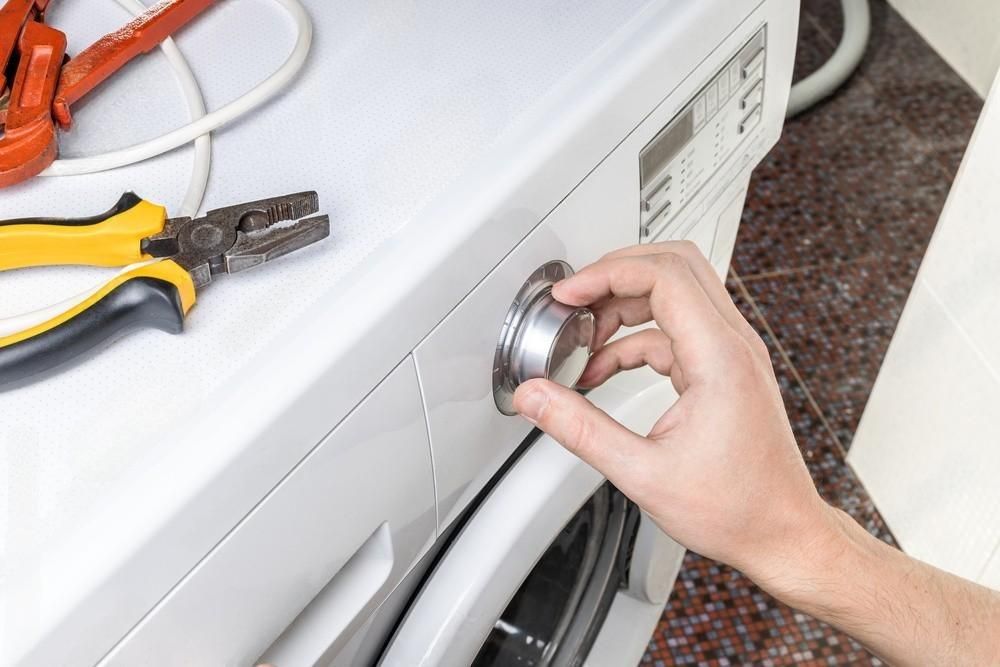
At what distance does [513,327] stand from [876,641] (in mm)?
306

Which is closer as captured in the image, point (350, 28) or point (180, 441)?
point (180, 441)

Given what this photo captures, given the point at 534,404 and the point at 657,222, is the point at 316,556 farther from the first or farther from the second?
the point at 657,222

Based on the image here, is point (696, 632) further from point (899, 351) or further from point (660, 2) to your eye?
point (660, 2)

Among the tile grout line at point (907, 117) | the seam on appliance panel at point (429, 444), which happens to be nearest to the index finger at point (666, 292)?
the seam on appliance panel at point (429, 444)

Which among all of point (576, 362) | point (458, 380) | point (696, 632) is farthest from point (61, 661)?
point (696, 632)

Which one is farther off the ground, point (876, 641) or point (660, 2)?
point (660, 2)

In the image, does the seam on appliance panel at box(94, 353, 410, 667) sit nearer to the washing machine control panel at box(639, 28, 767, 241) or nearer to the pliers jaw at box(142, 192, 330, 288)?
the pliers jaw at box(142, 192, 330, 288)

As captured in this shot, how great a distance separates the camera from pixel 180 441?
16.1 inches

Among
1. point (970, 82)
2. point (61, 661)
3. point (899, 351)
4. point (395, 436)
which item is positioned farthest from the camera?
point (970, 82)

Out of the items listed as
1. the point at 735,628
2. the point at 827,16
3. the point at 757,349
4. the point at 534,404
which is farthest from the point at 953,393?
the point at 827,16

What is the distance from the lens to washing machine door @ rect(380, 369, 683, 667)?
58 cm

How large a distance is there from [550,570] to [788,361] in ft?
2.47

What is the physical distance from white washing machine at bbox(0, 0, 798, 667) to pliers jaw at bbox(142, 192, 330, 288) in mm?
13

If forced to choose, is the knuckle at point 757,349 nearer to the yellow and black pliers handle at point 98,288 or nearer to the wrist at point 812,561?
the wrist at point 812,561
